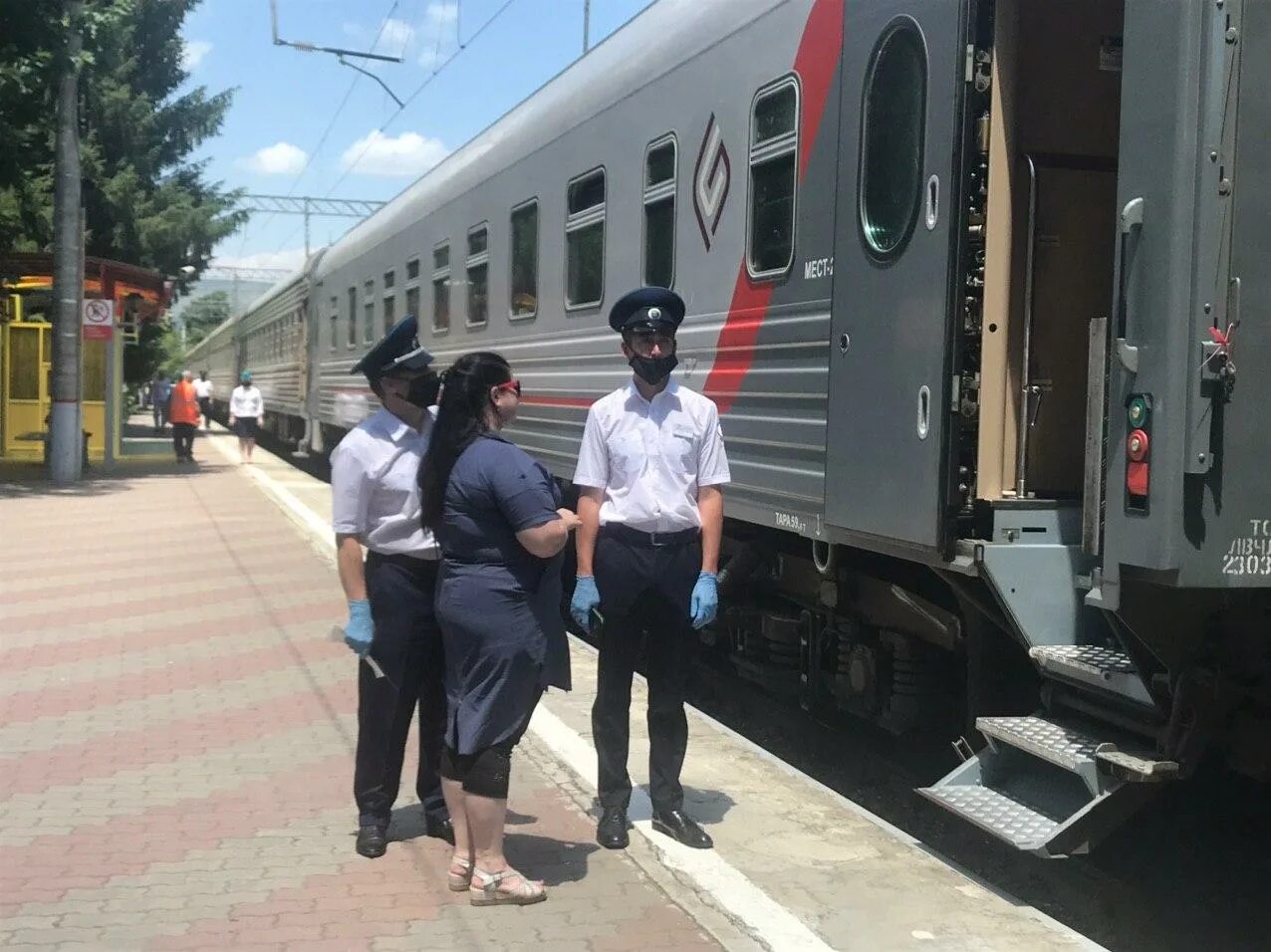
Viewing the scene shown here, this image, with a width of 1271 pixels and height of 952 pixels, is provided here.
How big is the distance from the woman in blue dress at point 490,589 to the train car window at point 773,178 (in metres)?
2.22

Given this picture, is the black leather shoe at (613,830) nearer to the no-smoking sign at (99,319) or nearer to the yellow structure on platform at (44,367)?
the no-smoking sign at (99,319)

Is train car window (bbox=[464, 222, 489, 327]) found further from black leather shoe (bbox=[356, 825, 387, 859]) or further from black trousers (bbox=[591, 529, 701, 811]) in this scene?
black leather shoe (bbox=[356, 825, 387, 859])

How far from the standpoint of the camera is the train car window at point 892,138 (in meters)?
5.34

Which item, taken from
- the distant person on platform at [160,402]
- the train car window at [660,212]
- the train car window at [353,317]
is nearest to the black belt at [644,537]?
the train car window at [660,212]

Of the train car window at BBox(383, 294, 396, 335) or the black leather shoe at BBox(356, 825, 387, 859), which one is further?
the train car window at BBox(383, 294, 396, 335)

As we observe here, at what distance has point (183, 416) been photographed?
25641mm

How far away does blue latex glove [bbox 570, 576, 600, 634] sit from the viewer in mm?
5043

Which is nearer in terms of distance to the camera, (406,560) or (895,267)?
(406,560)

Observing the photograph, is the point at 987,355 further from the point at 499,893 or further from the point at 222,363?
the point at 222,363

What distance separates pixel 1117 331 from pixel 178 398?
76.9ft

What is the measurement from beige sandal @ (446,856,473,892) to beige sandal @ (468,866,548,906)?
15 centimetres

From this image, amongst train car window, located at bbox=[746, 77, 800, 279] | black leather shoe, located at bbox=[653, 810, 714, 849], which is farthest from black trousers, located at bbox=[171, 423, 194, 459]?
black leather shoe, located at bbox=[653, 810, 714, 849]

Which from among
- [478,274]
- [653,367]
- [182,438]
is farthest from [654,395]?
[182,438]

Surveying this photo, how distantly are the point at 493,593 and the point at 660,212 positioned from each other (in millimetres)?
3851
